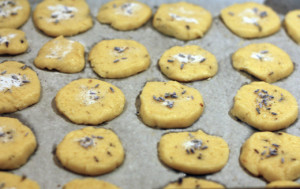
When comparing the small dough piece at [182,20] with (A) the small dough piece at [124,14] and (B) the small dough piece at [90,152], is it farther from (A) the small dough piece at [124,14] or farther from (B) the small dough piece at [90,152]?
(B) the small dough piece at [90,152]

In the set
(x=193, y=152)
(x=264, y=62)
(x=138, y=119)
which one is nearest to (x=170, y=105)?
(x=138, y=119)

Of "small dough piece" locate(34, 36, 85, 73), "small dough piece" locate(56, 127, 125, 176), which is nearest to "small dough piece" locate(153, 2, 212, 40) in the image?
"small dough piece" locate(34, 36, 85, 73)

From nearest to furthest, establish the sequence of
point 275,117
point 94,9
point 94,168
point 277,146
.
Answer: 1. point 94,168
2. point 277,146
3. point 275,117
4. point 94,9

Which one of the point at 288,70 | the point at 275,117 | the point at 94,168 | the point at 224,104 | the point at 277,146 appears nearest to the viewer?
the point at 94,168

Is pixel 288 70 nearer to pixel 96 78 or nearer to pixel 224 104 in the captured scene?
pixel 224 104

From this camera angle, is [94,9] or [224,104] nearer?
[224,104]

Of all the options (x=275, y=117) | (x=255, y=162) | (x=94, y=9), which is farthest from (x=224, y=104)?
(x=94, y=9)
